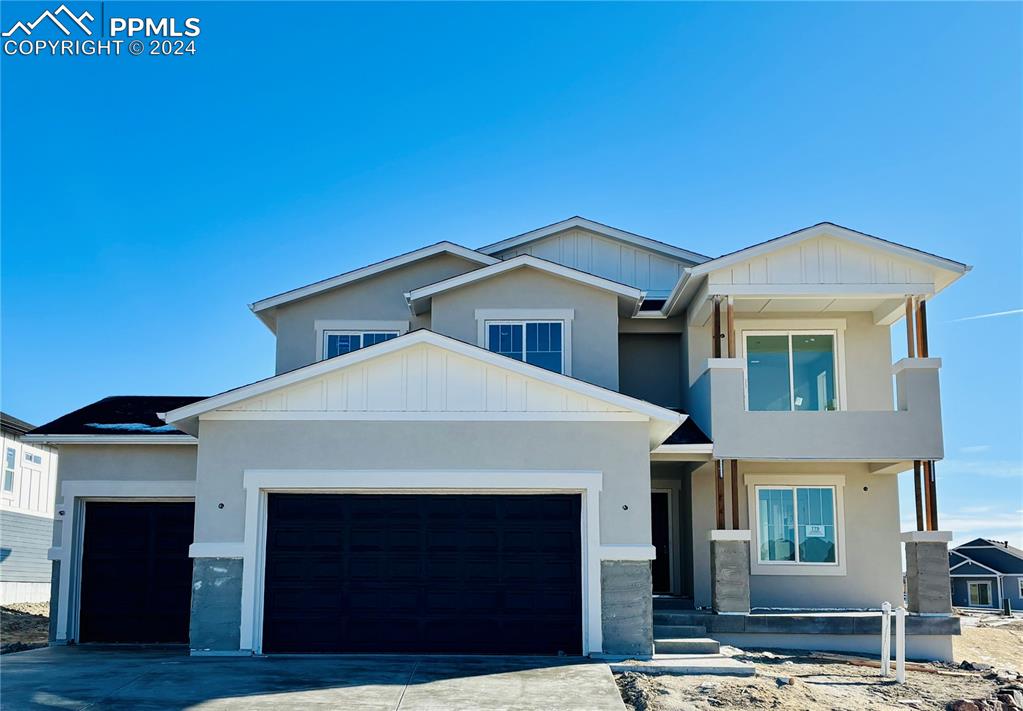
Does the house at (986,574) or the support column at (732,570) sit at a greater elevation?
the support column at (732,570)

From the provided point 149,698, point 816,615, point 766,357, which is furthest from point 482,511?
point 766,357

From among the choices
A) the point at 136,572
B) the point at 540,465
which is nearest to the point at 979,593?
the point at 540,465

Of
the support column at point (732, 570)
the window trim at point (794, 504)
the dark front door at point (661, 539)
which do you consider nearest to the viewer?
the support column at point (732, 570)

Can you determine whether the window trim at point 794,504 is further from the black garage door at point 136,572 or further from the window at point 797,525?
the black garage door at point 136,572

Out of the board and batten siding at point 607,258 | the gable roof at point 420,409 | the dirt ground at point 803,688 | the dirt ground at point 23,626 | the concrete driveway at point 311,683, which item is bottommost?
the dirt ground at point 23,626

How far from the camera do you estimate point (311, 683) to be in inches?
468

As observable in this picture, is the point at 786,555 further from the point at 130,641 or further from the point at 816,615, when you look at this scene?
the point at 130,641

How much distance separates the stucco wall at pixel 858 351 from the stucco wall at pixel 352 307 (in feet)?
15.2

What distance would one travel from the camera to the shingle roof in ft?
56.9

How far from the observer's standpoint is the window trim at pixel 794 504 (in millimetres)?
19109

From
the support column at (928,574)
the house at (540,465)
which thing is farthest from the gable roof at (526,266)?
the support column at (928,574)

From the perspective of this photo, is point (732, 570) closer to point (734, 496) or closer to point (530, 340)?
point (734, 496)

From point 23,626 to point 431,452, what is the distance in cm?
1390

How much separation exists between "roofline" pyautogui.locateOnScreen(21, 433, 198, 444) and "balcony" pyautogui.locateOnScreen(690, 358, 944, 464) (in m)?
8.95
